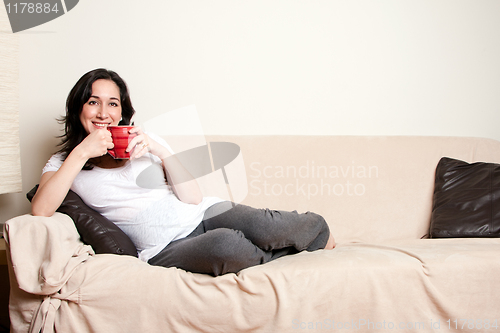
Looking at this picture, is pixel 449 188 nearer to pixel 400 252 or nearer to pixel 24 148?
pixel 400 252

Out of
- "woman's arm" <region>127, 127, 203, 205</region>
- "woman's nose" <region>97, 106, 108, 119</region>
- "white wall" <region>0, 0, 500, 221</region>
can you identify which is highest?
"white wall" <region>0, 0, 500, 221</region>

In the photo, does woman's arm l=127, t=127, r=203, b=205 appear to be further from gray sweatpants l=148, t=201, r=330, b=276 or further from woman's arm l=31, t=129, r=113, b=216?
woman's arm l=31, t=129, r=113, b=216

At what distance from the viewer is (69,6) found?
202 cm

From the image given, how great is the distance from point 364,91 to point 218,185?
1076 millimetres

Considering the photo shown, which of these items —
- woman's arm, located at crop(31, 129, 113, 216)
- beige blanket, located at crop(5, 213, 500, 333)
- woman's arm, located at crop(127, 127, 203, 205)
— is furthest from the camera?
woman's arm, located at crop(127, 127, 203, 205)

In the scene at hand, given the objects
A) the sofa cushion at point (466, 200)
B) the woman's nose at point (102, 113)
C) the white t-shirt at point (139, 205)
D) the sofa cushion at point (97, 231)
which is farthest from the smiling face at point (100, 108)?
the sofa cushion at point (466, 200)

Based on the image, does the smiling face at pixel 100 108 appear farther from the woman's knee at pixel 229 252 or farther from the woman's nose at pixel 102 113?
the woman's knee at pixel 229 252

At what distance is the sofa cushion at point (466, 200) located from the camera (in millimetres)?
1652

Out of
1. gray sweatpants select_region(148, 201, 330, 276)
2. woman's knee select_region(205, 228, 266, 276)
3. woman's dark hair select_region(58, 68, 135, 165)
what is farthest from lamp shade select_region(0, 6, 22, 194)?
woman's knee select_region(205, 228, 266, 276)

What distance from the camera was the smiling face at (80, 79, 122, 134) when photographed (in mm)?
1490

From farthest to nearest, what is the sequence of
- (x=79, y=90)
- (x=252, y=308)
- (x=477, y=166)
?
(x=477, y=166), (x=79, y=90), (x=252, y=308)

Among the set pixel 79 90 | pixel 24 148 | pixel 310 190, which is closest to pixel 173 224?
pixel 79 90

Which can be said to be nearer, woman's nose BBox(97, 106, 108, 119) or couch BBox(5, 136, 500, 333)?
couch BBox(5, 136, 500, 333)

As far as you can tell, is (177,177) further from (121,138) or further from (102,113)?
(102,113)
